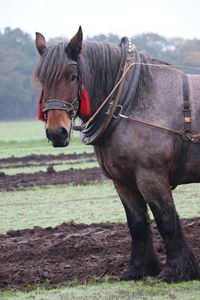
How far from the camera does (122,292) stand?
20.7 ft

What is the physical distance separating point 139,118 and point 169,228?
1074mm

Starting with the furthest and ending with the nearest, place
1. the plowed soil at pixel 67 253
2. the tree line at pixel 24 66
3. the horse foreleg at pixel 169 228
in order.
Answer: the tree line at pixel 24 66
the plowed soil at pixel 67 253
the horse foreleg at pixel 169 228

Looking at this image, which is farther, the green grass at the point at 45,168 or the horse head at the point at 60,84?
the green grass at the point at 45,168

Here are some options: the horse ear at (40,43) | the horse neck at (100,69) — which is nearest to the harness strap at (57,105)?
the horse neck at (100,69)

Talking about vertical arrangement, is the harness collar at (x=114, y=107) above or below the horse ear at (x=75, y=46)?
below

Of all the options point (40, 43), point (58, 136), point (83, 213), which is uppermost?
point (40, 43)

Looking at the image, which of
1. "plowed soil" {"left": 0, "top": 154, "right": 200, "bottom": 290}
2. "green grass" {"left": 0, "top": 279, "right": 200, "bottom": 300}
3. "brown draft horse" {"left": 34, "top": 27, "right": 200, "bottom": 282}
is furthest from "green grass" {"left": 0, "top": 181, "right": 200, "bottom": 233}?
"brown draft horse" {"left": 34, "top": 27, "right": 200, "bottom": 282}

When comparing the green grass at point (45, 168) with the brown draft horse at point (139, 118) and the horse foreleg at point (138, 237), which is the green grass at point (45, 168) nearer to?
the horse foreleg at point (138, 237)

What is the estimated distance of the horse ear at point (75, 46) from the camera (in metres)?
6.30

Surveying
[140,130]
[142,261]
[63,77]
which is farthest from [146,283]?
[63,77]

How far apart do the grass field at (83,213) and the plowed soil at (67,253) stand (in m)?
0.43

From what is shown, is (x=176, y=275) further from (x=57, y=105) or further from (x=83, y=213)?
(x=83, y=213)

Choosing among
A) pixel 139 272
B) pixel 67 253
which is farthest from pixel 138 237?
pixel 67 253

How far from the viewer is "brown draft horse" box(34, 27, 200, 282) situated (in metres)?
6.36
